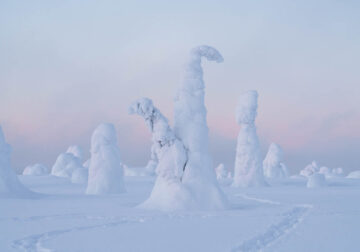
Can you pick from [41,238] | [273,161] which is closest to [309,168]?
[273,161]

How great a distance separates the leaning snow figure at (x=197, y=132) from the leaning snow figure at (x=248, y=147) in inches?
655

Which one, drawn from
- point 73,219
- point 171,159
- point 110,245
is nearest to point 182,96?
point 171,159

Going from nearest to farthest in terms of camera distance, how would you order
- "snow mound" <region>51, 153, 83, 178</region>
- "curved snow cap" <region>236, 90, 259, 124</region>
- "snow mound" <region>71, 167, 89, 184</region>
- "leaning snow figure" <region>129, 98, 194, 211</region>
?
"leaning snow figure" <region>129, 98, 194, 211</region>, "curved snow cap" <region>236, 90, 259, 124</region>, "snow mound" <region>71, 167, 89, 184</region>, "snow mound" <region>51, 153, 83, 178</region>

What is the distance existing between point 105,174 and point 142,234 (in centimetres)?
1586

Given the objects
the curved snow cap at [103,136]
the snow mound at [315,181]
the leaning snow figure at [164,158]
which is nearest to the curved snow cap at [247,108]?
the snow mound at [315,181]

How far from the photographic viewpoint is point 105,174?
82.5 feet

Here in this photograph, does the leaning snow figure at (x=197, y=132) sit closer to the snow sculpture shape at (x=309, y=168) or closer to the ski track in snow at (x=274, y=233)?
the ski track in snow at (x=274, y=233)

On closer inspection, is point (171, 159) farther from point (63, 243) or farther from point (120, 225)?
point (63, 243)

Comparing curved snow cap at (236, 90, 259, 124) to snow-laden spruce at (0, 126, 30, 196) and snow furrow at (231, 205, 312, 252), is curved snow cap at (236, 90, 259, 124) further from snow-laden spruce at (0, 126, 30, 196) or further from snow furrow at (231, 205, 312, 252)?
snow furrow at (231, 205, 312, 252)

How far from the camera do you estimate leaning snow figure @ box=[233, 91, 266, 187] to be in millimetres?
32812

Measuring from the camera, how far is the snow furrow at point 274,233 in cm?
829

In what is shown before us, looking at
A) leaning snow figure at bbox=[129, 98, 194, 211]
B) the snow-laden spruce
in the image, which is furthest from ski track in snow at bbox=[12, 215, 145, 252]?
the snow-laden spruce

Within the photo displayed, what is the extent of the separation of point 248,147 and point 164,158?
18099 millimetres

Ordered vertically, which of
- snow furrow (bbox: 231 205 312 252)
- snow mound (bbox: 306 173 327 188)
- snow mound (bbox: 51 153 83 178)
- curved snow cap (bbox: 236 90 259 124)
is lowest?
snow furrow (bbox: 231 205 312 252)
